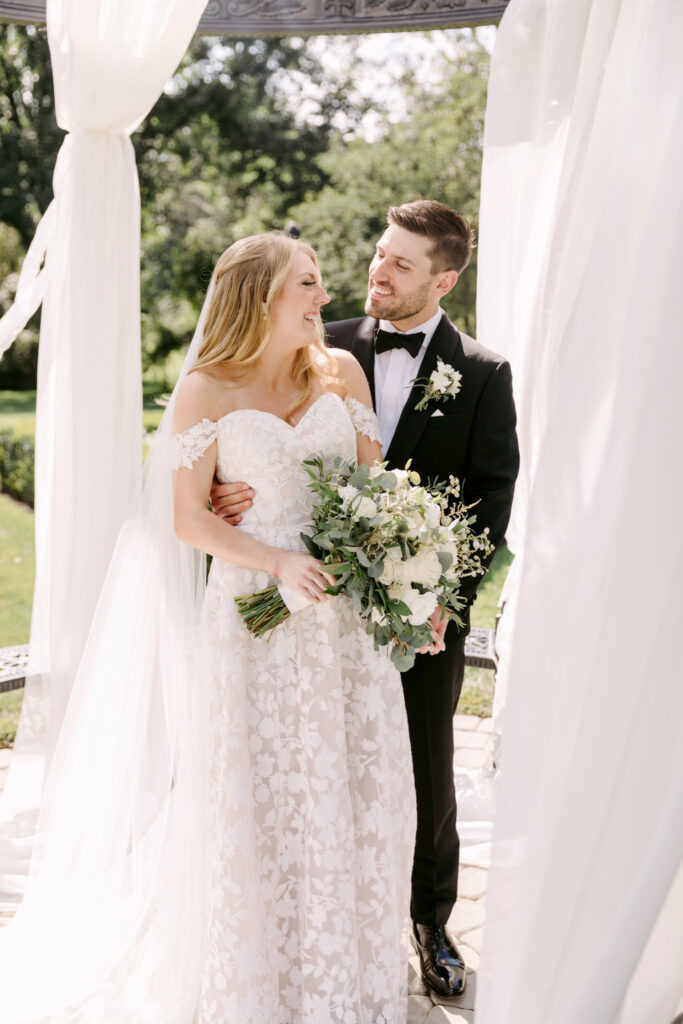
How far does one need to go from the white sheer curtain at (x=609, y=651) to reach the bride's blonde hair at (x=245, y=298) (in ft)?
4.32

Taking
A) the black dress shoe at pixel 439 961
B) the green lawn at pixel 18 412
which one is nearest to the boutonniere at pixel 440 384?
the black dress shoe at pixel 439 961

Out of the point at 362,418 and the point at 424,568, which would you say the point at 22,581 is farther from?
the point at 424,568

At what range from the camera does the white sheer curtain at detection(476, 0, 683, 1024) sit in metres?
1.54

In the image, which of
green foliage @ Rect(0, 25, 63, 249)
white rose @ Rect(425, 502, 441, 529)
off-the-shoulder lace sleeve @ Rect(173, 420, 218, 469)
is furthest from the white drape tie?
green foliage @ Rect(0, 25, 63, 249)

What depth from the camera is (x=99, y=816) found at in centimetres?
308

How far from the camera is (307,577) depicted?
260cm

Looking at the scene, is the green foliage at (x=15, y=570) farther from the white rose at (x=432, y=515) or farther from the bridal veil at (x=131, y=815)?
the white rose at (x=432, y=515)

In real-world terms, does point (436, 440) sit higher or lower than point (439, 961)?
higher

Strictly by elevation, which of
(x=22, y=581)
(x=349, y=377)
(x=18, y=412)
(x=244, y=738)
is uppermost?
(x=349, y=377)

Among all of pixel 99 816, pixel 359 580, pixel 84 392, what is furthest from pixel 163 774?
pixel 84 392

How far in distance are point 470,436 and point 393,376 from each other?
13.3 inches

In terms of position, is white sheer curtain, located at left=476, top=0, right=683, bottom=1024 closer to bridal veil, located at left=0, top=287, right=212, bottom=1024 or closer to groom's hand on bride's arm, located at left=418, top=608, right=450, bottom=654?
groom's hand on bride's arm, located at left=418, top=608, right=450, bottom=654

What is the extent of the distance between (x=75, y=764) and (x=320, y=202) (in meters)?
10.8

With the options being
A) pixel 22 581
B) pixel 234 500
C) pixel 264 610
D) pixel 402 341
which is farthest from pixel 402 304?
pixel 22 581
